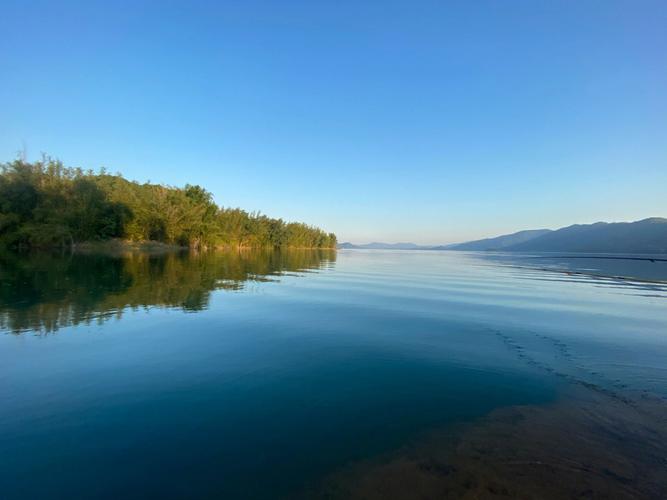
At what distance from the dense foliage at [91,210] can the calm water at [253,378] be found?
58619 mm

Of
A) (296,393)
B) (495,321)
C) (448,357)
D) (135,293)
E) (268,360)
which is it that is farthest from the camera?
(135,293)

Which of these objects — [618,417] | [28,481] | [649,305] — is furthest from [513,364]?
[649,305]

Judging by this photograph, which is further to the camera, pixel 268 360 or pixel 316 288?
pixel 316 288

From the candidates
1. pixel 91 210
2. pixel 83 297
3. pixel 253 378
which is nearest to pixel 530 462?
pixel 253 378

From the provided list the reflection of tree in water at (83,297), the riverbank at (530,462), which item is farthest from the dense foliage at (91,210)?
the riverbank at (530,462)

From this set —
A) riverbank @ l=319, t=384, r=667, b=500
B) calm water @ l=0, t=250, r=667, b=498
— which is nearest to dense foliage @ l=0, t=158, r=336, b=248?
calm water @ l=0, t=250, r=667, b=498

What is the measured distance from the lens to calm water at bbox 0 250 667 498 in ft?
14.0

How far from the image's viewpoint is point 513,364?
8477mm

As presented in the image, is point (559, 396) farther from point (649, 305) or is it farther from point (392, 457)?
point (649, 305)

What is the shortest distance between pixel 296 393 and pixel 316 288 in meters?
14.9

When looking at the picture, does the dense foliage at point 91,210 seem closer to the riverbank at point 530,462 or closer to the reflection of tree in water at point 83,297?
the reflection of tree in water at point 83,297

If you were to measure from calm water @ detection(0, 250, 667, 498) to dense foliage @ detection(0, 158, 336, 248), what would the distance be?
192 ft

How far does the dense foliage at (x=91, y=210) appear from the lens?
58125mm

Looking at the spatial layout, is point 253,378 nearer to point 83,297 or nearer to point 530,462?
point 530,462
